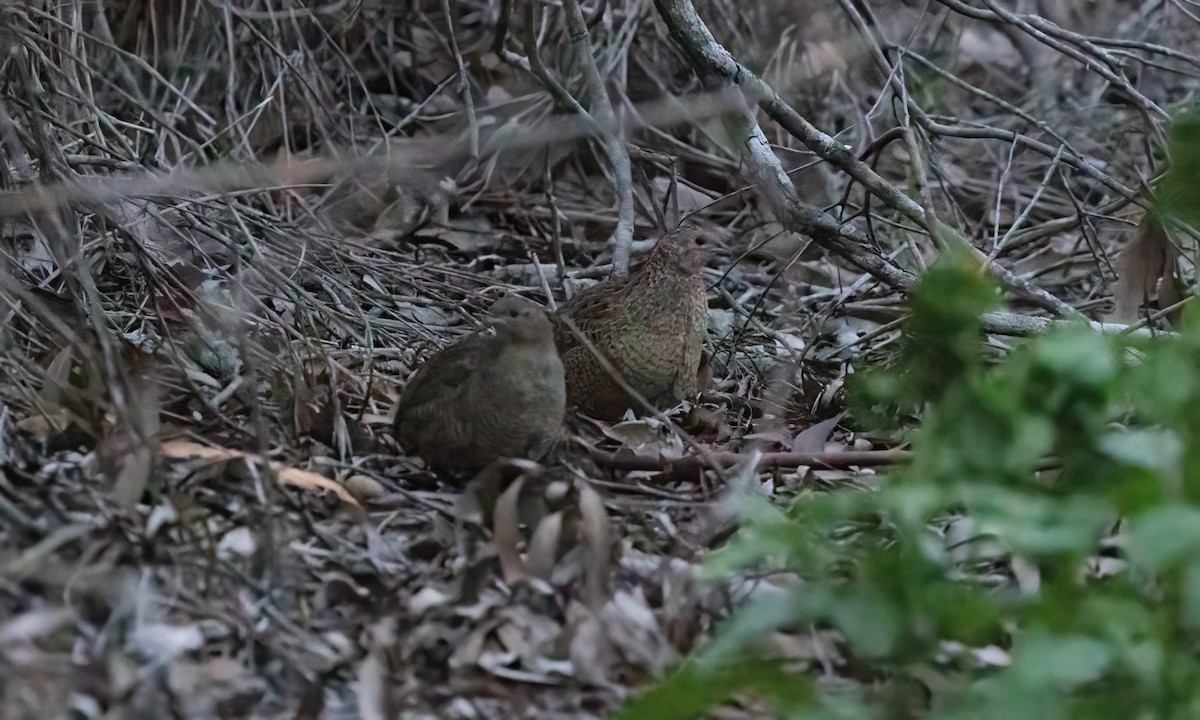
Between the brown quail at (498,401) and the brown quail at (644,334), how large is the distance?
29.0 inches

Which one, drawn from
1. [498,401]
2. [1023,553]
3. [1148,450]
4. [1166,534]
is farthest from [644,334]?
[1166,534]

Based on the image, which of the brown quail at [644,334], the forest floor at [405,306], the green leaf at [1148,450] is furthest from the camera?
the brown quail at [644,334]

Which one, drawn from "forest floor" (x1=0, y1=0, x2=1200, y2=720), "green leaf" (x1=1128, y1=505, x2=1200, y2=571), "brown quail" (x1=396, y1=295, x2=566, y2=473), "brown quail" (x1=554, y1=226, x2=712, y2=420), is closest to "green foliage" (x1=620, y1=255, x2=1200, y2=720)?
"green leaf" (x1=1128, y1=505, x2=1200, y2=571)

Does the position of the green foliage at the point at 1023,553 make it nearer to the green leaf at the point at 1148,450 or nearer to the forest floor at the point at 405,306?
the green leaf at the point at 1148,450

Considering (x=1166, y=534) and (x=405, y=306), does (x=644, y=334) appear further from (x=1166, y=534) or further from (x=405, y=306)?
(x=1166, y=534)

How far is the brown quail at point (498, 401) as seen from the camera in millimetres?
3555

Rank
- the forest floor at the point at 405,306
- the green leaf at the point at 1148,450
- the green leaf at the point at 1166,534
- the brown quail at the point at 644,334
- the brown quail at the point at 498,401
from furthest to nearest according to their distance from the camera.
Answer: the brown quail at the point at 644,334
the brown quail at the point at 498,401
the forest floor at the point at 405,306
the green leaf at the point at 1148,450
the green leaf at the point at 1166,534

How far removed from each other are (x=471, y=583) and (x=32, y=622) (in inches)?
33.3

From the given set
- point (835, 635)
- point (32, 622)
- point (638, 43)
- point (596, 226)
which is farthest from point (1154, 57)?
point (32, 622)

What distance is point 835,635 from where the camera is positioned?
2754mm

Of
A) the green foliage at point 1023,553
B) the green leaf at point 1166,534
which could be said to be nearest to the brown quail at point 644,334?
the green foliage at point 1023,553

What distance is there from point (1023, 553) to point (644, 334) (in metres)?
2.25

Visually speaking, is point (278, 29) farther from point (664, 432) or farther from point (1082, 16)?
point (1082, 16)

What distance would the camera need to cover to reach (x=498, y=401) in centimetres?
356
